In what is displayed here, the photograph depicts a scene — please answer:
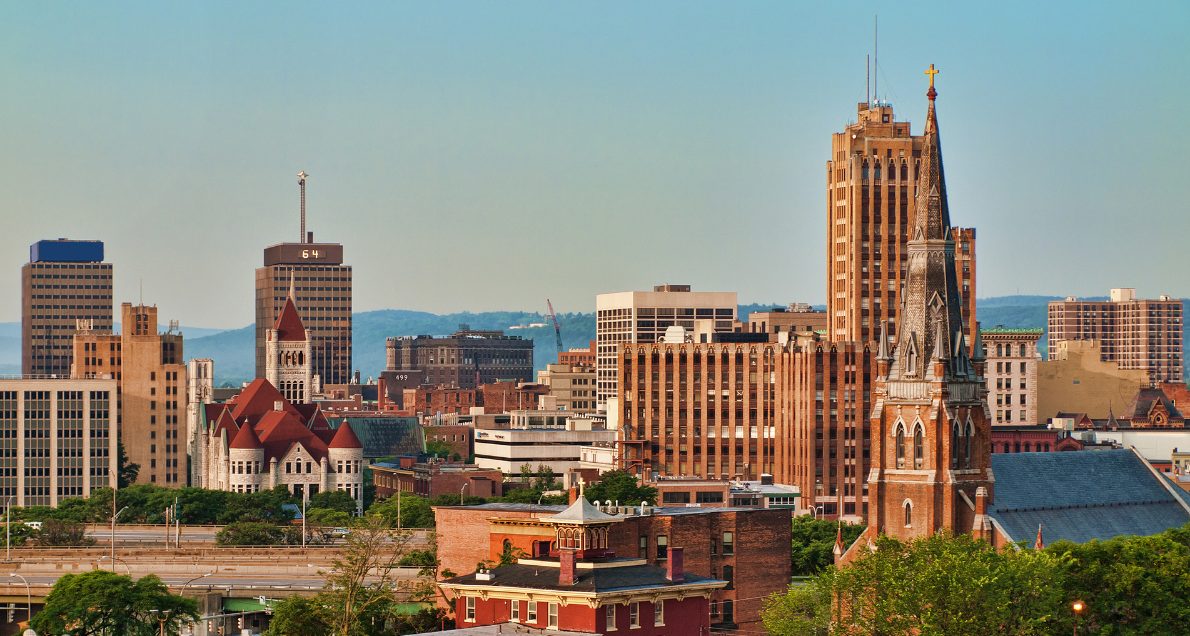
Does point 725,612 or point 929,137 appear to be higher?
point 929,137

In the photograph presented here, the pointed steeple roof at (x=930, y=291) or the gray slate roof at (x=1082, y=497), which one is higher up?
the pointed steeple roof at (x=930, y=291)

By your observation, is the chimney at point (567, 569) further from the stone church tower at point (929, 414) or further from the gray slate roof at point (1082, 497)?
the gray slate roof at point (1082, 497)

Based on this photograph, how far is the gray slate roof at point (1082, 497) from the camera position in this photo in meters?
160

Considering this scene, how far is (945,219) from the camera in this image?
544ft

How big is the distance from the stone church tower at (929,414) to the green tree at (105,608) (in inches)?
1951

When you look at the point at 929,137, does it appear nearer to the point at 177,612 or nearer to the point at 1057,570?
the point at 1057,570

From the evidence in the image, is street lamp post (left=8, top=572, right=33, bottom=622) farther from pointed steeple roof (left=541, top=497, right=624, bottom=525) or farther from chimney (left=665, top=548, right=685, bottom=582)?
chimney (left=665, top=548, right=685, bottom=582)

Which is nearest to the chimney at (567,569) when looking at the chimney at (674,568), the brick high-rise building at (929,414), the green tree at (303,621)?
the chimney at (674,568)

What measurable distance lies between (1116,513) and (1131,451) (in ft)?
31.6

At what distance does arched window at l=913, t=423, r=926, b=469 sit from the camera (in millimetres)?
159375

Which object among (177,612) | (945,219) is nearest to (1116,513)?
(945,219)

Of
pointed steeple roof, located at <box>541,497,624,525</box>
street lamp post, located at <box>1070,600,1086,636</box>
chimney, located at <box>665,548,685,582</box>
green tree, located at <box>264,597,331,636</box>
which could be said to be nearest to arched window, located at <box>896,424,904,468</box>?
chimney, located at <box>665,548,685,582</box>

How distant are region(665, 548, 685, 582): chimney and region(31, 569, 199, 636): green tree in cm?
3885

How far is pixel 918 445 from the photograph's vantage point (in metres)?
160
